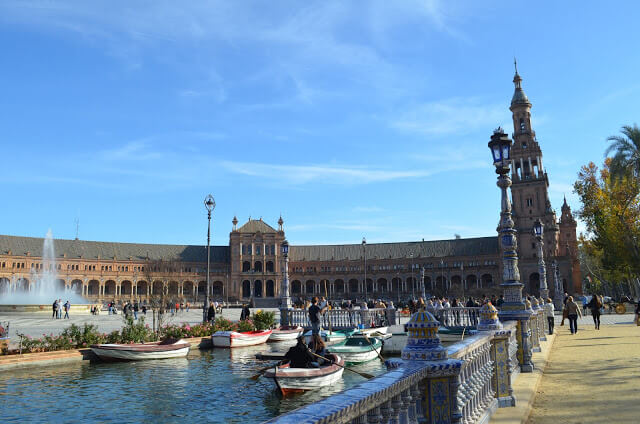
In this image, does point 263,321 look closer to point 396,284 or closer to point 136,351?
point 136,351

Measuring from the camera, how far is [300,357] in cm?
1387

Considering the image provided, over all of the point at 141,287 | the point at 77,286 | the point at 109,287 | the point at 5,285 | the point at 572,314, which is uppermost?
the point at 5,285

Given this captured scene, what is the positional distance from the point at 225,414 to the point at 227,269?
10059 cm

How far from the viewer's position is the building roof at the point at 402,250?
350ft

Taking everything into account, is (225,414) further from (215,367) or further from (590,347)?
(590,347)

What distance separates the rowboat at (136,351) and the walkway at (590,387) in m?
14.4

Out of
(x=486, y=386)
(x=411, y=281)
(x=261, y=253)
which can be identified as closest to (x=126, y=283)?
(x=261, y=253)

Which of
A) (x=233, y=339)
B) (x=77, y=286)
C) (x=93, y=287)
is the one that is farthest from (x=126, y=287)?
(x=233, y=339)

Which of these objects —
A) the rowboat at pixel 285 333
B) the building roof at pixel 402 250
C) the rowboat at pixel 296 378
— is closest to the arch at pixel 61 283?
the building roof at pixel 402 250

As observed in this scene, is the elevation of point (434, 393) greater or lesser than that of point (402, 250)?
lesser

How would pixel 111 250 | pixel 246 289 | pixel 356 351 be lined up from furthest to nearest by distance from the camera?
pixel 246 289 < pixel 111 250 < pixel 356 351

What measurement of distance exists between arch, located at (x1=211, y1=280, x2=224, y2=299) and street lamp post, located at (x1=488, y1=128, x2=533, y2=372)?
10257 centimetres

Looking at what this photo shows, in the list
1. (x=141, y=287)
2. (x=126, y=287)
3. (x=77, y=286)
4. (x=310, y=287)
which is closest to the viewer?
(x=77, y=286)

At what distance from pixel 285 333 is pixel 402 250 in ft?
289
